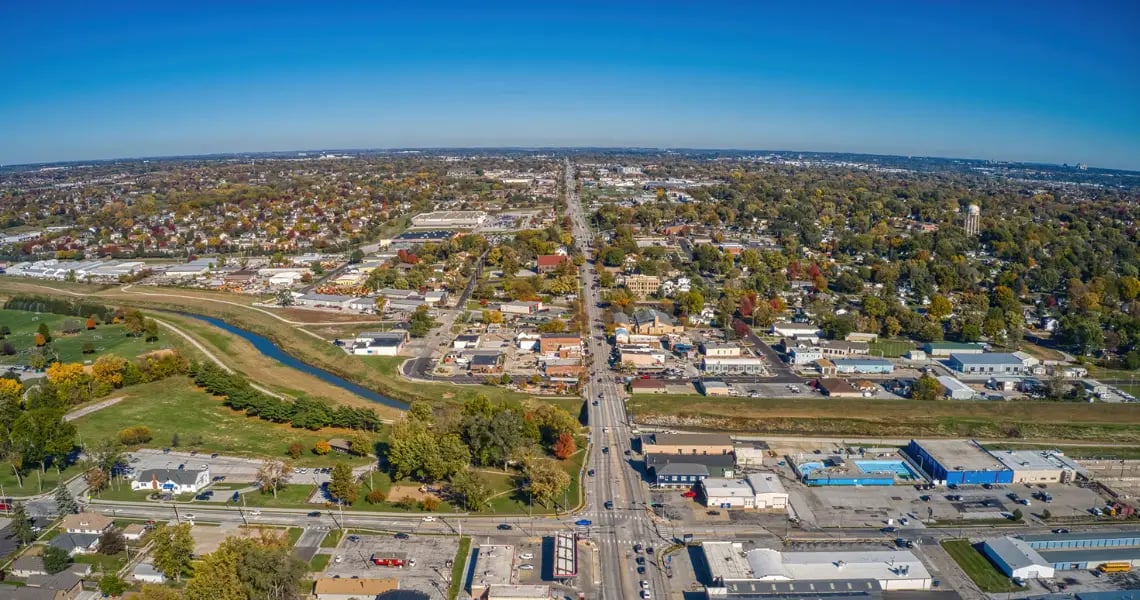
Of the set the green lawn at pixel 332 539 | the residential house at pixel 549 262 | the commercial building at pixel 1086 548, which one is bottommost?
the green lawn at pixel 332 539

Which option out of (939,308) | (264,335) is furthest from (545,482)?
(939,308)

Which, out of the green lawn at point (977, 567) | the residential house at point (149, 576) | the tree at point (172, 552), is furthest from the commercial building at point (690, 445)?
the residential house at point (149, 576)

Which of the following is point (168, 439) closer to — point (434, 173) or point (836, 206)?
point (836, 206)

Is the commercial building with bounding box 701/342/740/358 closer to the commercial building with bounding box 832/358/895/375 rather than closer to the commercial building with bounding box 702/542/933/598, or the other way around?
the commercial building with bounding box 832/358/895/375

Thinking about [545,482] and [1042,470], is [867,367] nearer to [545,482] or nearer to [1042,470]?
[1042,470]

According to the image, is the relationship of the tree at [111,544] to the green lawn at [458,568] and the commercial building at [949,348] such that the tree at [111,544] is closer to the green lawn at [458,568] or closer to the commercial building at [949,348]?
the green lawn at [458,568]

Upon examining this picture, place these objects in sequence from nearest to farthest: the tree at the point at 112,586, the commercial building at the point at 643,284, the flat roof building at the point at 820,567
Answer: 1. the tree at the point at 112,586
2. the flat roof building at the point at 820,567
3. the commercial building at the point at 643,284

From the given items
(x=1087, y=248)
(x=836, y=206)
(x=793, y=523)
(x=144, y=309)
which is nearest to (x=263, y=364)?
(x=144, y=309)

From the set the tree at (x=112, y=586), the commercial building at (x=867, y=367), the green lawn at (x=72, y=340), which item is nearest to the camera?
the tree at (x=112, y=586)
